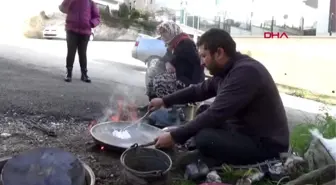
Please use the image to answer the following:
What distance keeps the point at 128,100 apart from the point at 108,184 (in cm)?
325

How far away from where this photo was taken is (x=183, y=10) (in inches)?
725

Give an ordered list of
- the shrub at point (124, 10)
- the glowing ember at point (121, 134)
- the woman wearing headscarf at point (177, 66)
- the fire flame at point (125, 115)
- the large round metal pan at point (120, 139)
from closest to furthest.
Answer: the large round metal pan at point (120, 139), the glowing ember at point (121, 134), the fire flame at point (125, 115), the woman wearing headscarf at point (177, 66), the shrub at point (124, 10)

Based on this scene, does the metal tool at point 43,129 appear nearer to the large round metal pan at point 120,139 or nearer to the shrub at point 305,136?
the large round metal pan at point 120,139

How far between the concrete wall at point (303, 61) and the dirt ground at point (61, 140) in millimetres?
10261

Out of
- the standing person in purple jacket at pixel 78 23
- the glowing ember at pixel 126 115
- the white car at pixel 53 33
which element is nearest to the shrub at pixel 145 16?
the white car at pixel 53 33

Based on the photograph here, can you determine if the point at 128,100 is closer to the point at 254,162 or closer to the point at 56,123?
the point at 56,123

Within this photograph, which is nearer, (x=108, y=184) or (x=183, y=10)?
(x=108, y=184)

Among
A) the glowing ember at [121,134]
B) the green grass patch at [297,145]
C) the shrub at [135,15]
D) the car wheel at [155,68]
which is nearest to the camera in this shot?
the green grass patch at [297,145]

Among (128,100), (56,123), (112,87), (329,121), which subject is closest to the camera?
(329,121)

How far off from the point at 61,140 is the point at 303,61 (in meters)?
11.4

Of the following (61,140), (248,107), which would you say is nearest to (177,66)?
(61,140)

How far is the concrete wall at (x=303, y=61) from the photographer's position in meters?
12.6

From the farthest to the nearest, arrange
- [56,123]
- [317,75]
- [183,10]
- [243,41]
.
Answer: [183,10]
[243,41]
[317,75]
[56,123]

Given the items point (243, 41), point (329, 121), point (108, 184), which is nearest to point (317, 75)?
point (243, 41)
